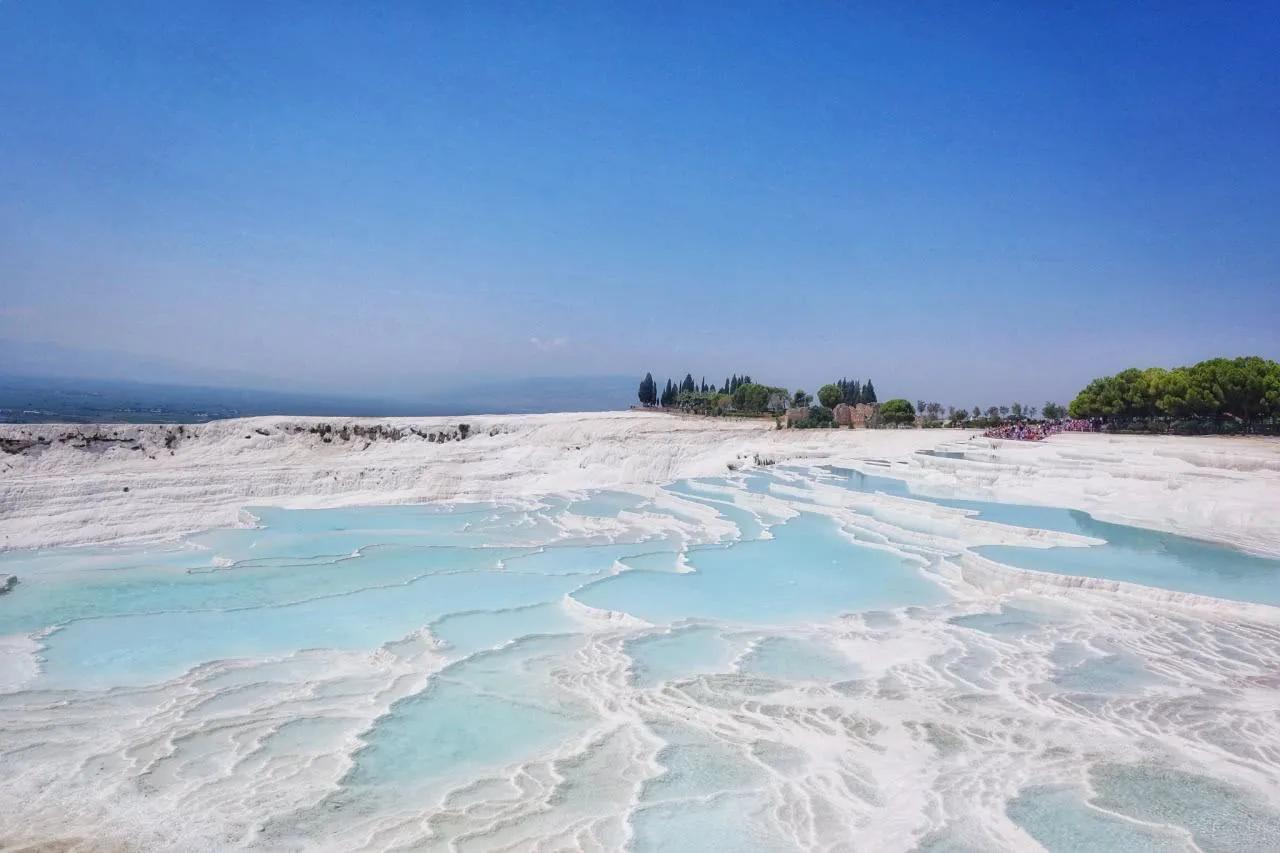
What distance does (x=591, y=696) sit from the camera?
6.26 m

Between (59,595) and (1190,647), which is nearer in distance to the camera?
(1190,647)

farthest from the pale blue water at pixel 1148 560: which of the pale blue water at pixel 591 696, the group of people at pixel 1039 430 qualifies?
the group of people at pixel 1039 430

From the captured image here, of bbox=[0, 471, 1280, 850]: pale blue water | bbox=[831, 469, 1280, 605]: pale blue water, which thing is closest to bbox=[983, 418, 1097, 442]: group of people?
bbox=[831, 469, 1280, 605]: pale blue water

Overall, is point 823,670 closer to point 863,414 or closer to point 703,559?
point 703,559

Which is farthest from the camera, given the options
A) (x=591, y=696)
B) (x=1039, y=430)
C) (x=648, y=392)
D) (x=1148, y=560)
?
(x=648, y=392)

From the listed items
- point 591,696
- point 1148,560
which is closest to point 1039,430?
point 1148,560

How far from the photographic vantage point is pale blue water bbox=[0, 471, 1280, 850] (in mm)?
4480

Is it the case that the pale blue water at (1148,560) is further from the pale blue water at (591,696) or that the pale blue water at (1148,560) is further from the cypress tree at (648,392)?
the cypress tree at (648,392)

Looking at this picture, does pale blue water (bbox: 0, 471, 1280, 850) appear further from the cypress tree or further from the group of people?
the cypress tree

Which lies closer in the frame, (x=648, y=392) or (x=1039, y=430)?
(x=1039, y=430)

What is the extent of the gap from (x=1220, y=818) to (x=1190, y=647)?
3.71 m

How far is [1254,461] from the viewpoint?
17188 millimetres

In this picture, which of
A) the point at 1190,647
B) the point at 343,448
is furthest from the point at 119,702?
the point at 343,448

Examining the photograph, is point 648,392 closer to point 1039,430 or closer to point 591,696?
point 1039,430
